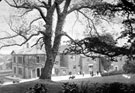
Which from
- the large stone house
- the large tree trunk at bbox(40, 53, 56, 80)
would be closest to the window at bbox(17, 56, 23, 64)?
the large stone house

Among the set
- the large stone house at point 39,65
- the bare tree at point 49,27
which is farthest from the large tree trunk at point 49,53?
the large stone house at point 39,65

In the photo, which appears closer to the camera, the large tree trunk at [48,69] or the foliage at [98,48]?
the foliage at [98,48]

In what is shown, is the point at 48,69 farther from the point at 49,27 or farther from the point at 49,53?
the point at 49,27

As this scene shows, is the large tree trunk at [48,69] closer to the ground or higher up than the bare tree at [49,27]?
closer to the ground

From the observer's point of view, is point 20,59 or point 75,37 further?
point 20,59

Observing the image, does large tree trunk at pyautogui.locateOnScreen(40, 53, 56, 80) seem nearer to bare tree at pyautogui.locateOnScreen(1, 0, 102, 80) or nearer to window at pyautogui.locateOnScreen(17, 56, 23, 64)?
bare tree at pyautogui.locateOnScreen(1, 0, 102, 80)

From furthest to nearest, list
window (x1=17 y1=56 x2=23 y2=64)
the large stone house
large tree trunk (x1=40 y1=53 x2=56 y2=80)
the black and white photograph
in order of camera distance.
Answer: window (x1=17 y1=56 x2=23 y2=64), the large stone house, large tree trunk (x1=40 y1=53 x2=56 y2=80), the black and white photograph

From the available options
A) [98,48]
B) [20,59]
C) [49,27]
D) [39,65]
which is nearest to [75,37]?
[49,27]

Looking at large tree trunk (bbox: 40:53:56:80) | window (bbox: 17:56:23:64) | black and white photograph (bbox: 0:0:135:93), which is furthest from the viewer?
window (bbox: 17:56:23:64)

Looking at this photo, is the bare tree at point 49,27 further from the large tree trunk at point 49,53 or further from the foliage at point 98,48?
the foliage at point 98,48

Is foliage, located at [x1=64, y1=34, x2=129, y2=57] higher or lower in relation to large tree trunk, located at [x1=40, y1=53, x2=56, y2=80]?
higher

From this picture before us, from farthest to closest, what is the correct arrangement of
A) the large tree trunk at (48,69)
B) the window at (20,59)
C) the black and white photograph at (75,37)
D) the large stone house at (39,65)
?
the window at (20,59) → the large stone house at (39,65) → the large tree trunk at (48,69) → the black and white photograph at (75,37)

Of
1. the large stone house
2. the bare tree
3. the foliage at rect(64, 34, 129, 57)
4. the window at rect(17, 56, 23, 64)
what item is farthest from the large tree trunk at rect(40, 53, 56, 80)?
the window at rect(17, 56, 23, 64)

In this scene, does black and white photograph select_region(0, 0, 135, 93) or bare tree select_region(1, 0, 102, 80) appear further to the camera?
bare tree select_region(1, 0, 102, 80)
